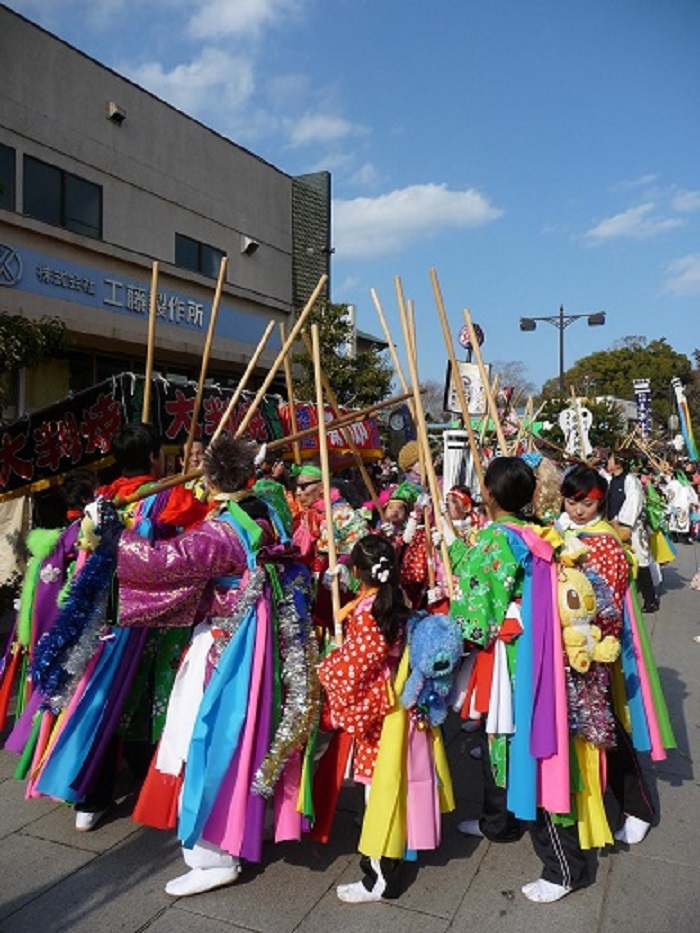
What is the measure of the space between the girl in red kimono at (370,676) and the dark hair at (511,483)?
488mm

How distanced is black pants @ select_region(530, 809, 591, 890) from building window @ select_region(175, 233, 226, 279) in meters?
11.6

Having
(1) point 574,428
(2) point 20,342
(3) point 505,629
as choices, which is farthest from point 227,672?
(1) point 574,428

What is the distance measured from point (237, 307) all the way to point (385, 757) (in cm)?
1230

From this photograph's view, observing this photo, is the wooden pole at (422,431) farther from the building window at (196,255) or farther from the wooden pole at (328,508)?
the building window at (196,255)

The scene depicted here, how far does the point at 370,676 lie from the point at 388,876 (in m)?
0.68

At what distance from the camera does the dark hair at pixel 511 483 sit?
2.78 metres

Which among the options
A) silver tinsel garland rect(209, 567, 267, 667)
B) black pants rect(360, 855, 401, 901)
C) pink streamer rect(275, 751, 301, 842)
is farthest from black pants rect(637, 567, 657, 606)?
silver tinsel garland rect(209, 567, 267, 667)

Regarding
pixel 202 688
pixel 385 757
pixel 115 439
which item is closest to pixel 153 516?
pixel 115 439

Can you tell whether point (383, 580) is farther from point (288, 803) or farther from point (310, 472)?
point (310, 472)

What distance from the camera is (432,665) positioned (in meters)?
2.50

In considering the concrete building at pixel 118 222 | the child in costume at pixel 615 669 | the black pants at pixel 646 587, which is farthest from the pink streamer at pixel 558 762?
the concrete building at pixel 118 222

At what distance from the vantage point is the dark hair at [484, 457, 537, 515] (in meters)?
2.78

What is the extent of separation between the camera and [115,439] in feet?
10.7

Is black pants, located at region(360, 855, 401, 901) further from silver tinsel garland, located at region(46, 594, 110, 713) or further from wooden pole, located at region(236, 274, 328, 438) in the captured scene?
wooden pole, located at region(236, 274, 328, 438)
